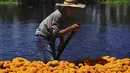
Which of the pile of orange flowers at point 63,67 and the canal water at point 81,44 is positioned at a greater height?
Answer: the pile of orange flowers at point 63,67

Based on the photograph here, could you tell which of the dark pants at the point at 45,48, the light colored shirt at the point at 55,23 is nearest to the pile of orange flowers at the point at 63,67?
the dark pants at the point at 45,48

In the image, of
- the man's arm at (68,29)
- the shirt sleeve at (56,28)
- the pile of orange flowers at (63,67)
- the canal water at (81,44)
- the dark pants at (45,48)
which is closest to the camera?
the pile of orange flowers at (63,67)

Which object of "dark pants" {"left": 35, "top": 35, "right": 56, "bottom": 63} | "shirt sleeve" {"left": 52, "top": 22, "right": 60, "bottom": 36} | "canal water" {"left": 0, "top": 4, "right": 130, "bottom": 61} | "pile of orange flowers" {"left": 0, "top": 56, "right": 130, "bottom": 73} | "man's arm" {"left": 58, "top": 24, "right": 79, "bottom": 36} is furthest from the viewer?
"canal water" {"left": 0, "top": 4, "right": 130, "bottom": 61}

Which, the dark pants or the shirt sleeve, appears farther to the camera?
the dark pants

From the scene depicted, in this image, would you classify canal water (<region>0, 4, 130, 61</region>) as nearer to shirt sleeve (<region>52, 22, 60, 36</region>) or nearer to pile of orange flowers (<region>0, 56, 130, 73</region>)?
shirt sleeve (<region>52, 22, 60, 36</region>)

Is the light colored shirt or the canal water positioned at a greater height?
the light colored shirt

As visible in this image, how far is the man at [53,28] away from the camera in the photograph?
8711 mm

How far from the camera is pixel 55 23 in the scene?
29.0 ft

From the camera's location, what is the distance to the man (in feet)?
28.6

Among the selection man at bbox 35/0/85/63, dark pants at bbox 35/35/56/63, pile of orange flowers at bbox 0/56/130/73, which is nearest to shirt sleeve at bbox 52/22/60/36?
man at bbox 35/0/85/63

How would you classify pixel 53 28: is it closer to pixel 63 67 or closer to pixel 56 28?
pixel 56 28

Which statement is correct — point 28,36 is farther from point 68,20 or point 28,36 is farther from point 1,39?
point 68,20

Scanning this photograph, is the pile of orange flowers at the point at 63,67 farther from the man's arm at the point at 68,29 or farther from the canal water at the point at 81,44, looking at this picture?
the canal water at the point at 81,44

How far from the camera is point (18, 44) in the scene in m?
23.4
